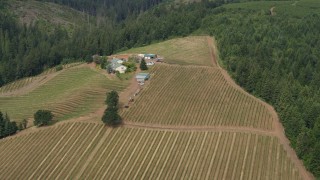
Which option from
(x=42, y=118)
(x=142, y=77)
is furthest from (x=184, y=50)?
(x=42, y=118)

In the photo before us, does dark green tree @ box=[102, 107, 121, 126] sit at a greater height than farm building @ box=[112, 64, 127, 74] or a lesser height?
greater

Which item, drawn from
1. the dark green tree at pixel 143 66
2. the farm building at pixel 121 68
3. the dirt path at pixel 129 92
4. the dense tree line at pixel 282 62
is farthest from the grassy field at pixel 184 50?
the dirt path at pixel 129 92

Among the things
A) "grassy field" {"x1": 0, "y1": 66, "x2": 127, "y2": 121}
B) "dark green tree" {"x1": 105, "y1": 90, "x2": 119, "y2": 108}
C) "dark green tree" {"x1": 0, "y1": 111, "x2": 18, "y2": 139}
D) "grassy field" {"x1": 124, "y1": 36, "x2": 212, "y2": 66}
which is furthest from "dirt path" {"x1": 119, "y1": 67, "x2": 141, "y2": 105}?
"dark green tree" {"x1": 0, "y1": 111, "x2": 18, "y2": 139}

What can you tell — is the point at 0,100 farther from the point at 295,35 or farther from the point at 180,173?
the point at 295,35

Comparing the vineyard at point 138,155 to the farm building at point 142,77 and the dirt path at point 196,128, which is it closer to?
the dirt path at point 196,128

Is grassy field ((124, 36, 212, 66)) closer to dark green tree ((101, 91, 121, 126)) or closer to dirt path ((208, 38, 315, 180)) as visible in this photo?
dirt path ((208, 38, 315, 180))
